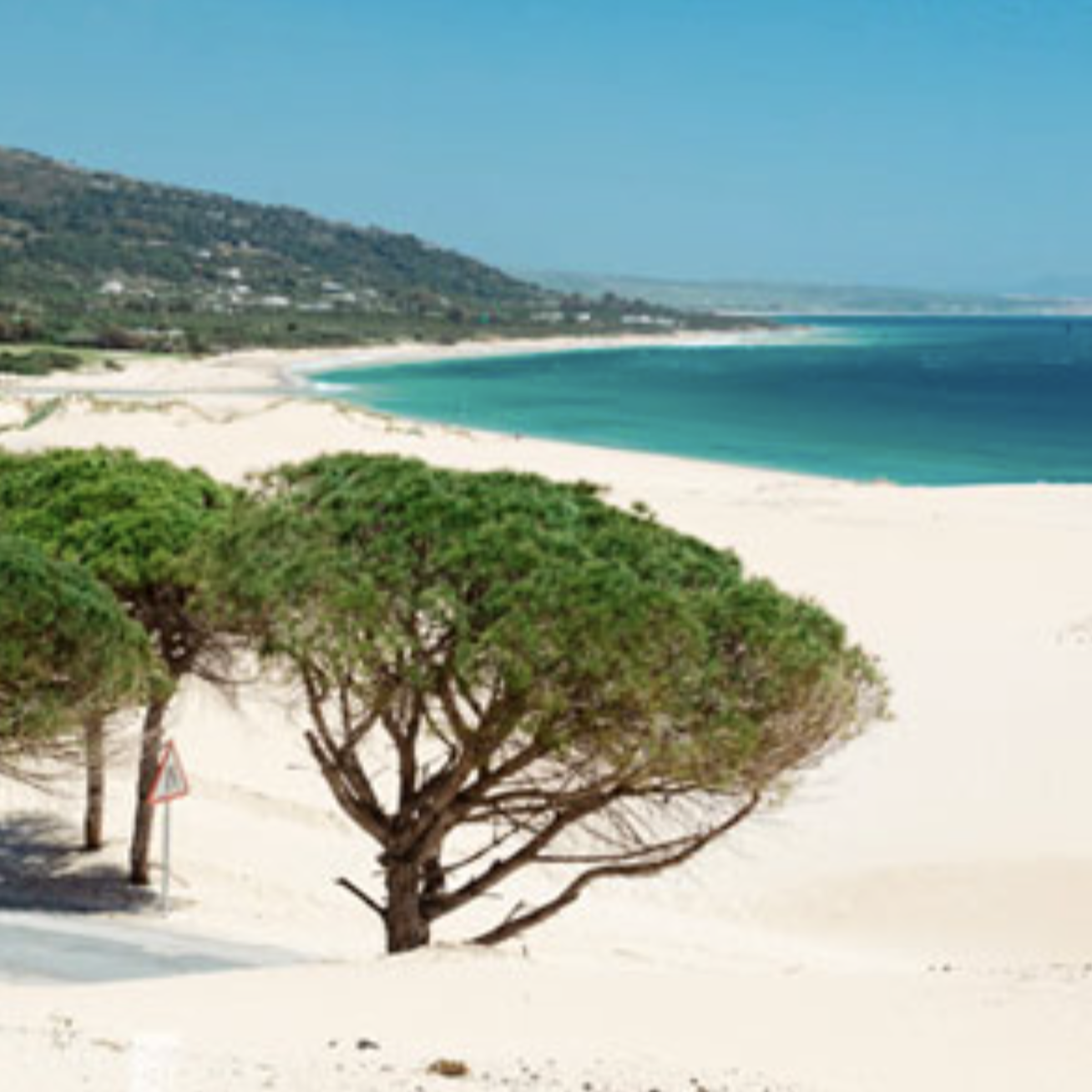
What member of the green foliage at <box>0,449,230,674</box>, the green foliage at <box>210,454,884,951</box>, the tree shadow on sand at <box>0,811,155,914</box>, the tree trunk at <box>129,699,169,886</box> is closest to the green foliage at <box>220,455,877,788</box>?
the green foliage at <box>210,454,884,951</box>

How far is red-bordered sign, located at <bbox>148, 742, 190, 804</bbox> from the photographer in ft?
41.5

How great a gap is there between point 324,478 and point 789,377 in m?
123

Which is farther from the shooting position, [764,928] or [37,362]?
[37,362]

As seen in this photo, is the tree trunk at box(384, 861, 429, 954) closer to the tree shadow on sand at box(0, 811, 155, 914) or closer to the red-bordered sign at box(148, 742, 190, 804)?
the red-bordered sign at box(148, 742, 190, 804)

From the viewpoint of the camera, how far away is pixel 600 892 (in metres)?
16.0

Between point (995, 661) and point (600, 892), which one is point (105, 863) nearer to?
point (600, 892)

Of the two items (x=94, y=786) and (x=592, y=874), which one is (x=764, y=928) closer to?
(x=592, y=874)

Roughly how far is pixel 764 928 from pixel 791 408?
277ft

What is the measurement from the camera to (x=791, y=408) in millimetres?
97875

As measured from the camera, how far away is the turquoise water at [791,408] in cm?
7144

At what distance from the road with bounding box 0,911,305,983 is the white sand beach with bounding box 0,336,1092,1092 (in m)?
0.55

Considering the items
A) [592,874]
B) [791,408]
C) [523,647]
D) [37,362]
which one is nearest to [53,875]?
[592,874]

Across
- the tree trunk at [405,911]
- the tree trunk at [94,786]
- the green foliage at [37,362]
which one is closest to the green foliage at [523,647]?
the tree trunk at [405,911]

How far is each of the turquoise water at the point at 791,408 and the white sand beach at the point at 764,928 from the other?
35246 millimetres
